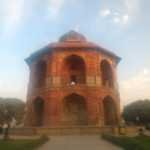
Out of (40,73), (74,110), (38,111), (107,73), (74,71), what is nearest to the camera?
(74,110)

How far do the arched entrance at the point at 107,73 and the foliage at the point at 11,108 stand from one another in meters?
12.0

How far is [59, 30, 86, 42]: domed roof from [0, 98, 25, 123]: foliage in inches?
520

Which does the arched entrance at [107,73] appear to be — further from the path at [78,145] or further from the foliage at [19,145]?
the foliage at [19,145]

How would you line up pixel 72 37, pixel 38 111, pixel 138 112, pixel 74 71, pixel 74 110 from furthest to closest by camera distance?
1. pixel 72 37
2. pixel 38 111
3. pixel 74 71
4. pixel 74 110
5. pixel 138 112

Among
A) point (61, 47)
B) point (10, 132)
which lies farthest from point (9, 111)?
point (61, 47)

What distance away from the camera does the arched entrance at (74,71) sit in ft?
78.1

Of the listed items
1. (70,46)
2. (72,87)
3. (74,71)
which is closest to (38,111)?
(74,71)

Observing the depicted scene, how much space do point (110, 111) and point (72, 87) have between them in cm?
584

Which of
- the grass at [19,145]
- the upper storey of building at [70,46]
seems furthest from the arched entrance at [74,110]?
the grass at [19,145]

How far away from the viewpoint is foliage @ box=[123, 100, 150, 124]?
54.6ft

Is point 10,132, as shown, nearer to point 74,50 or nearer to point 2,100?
point 2,100

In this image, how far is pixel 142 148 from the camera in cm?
636

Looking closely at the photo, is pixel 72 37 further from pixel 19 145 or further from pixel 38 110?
pixel 19 145

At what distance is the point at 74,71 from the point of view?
24.4 meters
